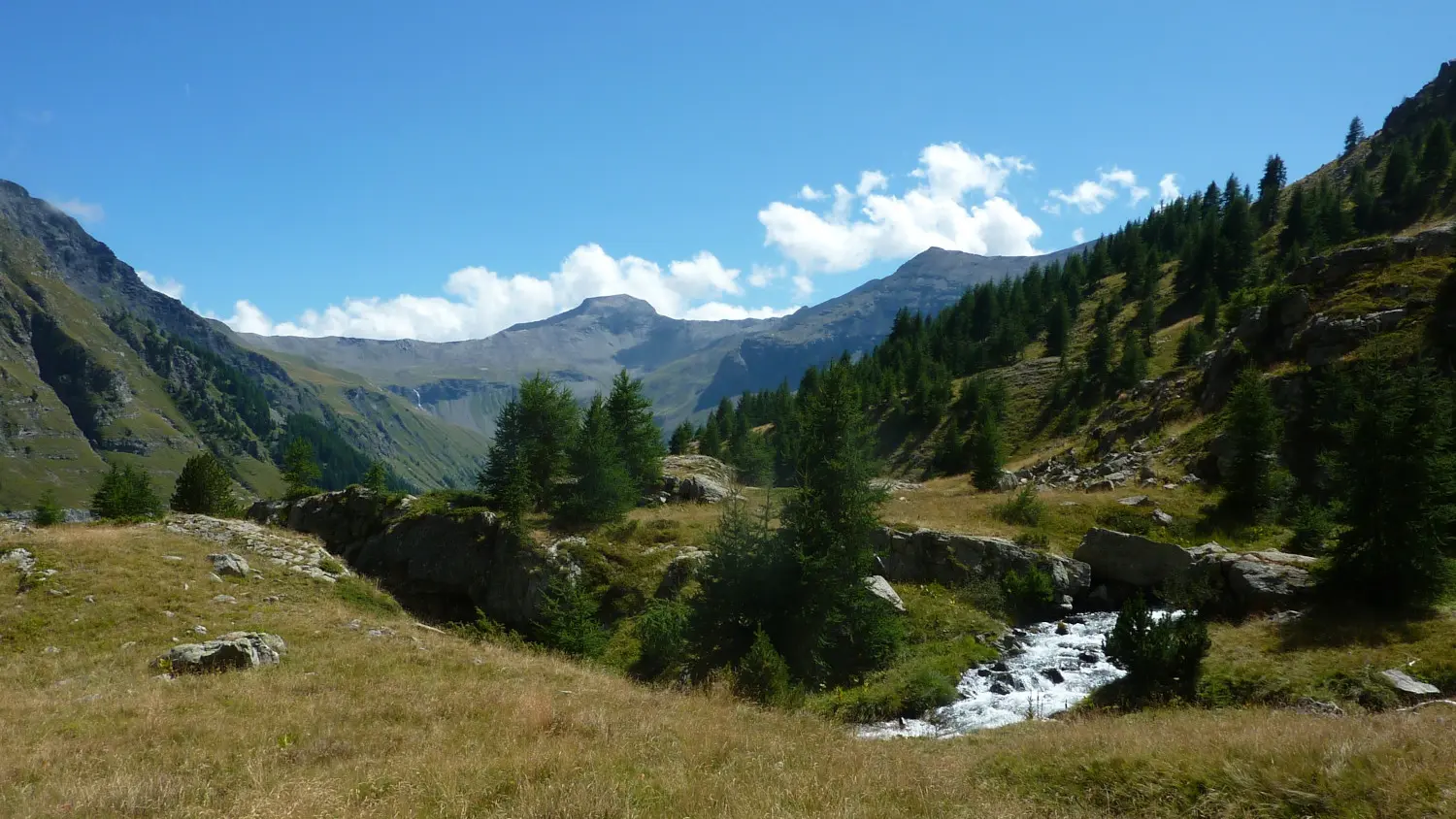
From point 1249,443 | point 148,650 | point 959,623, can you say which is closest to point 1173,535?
point 1249,443

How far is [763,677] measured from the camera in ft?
62.1

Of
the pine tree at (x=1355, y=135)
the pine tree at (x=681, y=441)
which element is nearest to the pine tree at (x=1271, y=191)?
the pine tree at (x=1355, y=135)

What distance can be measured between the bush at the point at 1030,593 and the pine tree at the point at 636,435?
23.9m

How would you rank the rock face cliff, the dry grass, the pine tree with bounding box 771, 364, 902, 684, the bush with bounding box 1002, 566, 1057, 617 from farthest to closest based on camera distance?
1. the rock face cliff
2. the bush with bounding box 1002, 566, 1057, 617
3. the pine tree with bounding box 771, 364, 902, 684
4. the dry grass

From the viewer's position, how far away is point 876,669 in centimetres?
2292

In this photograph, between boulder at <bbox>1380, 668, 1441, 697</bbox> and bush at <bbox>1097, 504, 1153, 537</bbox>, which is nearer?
boulder at <bbox>1380, 668, 1441, 697</bbox>

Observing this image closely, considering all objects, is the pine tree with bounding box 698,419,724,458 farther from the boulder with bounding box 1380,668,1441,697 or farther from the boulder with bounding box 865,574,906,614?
the boulder with bounding box 1380,668,1441,697

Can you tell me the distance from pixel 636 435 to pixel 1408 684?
37867 millimetres

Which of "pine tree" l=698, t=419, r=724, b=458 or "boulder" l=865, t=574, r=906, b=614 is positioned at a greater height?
"pine tree" l=698, t=419, r=724, b=458

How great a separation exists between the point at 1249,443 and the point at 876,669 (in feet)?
71.3

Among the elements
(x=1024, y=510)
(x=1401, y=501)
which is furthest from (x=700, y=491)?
(x=1401, y=501)

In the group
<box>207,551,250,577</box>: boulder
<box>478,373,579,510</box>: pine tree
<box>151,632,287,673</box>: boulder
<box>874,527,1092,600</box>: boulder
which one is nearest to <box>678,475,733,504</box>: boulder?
<box>478,373,579,510</box>: pine tree

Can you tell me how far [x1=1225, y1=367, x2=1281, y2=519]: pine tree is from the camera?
98.9ft

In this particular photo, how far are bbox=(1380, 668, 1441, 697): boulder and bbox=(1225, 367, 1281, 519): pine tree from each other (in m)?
16.6
